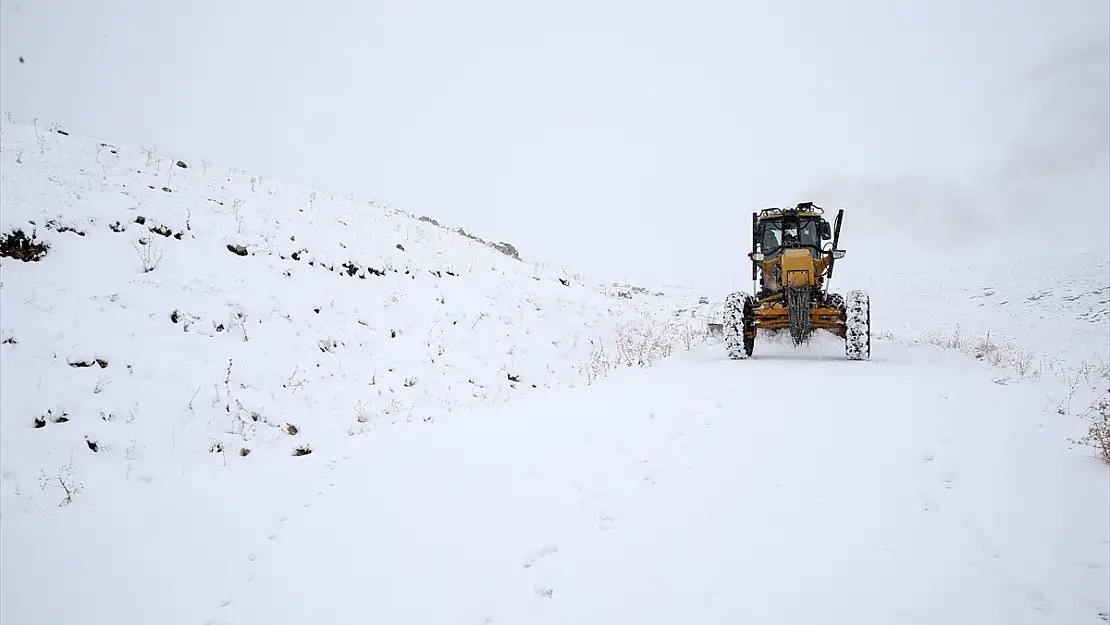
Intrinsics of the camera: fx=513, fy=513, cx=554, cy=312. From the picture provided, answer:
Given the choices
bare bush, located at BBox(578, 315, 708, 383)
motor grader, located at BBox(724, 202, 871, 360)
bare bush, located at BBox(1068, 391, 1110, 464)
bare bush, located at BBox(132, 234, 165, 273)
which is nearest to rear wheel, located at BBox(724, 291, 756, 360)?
motor grader, located at BBox(724, 202, 871, 360)

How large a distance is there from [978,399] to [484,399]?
6.27m

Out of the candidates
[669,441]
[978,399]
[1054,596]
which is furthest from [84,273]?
[978,399]

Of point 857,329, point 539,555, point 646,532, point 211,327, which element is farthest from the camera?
point 857,329

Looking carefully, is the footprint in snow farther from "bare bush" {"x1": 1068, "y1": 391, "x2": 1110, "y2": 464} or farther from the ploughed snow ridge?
"bare bush" {"x1": 1068, "y1": 391, "x2": 1110, "y2": 464}

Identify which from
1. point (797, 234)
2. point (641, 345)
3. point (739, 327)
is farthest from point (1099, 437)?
point (797, 234)

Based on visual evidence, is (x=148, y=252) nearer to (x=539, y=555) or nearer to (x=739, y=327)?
(x=539, y=555)

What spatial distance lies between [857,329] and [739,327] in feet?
6.75

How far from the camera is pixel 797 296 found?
9766mm

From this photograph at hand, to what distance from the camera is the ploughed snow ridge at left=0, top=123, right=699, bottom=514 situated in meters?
5.61

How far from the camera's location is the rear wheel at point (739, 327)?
975cm

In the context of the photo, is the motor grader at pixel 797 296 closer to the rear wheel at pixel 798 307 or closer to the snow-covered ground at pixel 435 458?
the rear wheel at pixel 798 307

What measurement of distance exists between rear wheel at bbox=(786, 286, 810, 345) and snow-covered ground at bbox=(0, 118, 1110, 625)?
42.5 inches

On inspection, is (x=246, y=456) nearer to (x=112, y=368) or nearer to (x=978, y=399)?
(x=112, y=368)

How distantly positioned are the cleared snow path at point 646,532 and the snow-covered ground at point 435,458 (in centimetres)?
2
